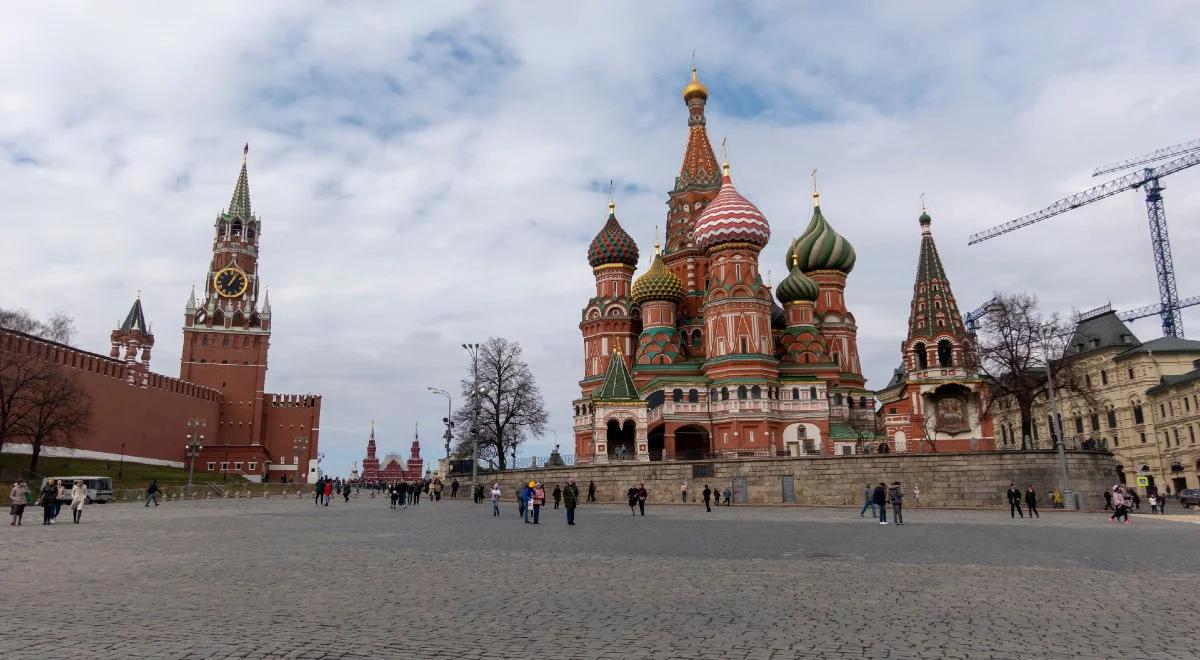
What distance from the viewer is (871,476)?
36.6 metres

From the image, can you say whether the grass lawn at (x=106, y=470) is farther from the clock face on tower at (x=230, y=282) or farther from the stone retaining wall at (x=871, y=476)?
the stone retaining wall at (x=871, y=476)

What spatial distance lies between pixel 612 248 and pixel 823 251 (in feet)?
54.0

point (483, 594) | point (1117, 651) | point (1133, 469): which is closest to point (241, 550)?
point (483, 594)

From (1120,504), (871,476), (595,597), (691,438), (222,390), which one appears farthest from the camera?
(222,390)

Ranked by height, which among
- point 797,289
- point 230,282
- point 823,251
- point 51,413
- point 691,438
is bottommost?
point 691,438

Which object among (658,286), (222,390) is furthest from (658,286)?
(222,390)

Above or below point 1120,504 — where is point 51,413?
above

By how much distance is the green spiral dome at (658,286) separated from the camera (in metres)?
57.4

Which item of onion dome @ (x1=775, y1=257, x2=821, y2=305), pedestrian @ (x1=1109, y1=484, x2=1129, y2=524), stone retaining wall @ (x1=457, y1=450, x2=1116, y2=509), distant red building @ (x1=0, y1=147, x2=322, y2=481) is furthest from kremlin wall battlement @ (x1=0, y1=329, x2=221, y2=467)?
pedestrian @ (x1=1109, y1=484, x2=1129, y2=524)

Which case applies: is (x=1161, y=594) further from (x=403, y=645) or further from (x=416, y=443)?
(x=416, y=443)

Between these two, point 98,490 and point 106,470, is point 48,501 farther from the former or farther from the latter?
point 106,470

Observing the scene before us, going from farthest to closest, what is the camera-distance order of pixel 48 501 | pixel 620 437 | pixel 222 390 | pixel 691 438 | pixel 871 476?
pixel 222 390
pixel 691 438
pixel 620 437
pixel 871 476
pixel 48 501

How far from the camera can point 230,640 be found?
6551 mm

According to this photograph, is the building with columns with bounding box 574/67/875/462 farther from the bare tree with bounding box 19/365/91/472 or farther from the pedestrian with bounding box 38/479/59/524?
the bare tree with bounding box 19/365/91/472
